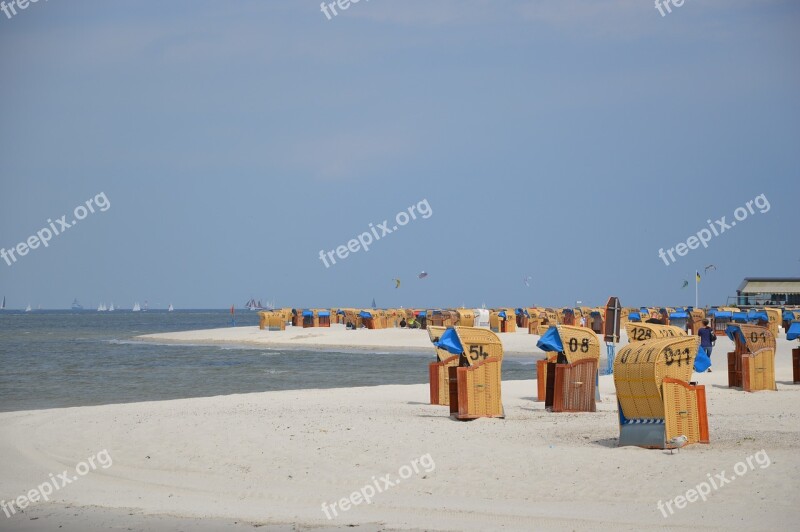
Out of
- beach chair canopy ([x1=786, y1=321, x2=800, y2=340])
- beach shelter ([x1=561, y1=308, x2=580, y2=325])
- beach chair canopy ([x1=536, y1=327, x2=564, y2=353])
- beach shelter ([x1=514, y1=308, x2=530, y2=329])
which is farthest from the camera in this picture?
beach shelter ([x1=514, y1=308, x2=530, y2=329])

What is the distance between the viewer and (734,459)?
420 inches

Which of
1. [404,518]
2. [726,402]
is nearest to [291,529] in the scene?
[404,518]

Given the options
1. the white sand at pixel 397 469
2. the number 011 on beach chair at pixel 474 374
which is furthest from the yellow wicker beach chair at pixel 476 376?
the white sand at pixel 397 469

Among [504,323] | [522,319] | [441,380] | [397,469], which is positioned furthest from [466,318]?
[397,469]

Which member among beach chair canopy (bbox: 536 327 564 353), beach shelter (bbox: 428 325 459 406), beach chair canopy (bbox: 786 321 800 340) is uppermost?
beach chair canopy (bbox: 536 327 564 353)

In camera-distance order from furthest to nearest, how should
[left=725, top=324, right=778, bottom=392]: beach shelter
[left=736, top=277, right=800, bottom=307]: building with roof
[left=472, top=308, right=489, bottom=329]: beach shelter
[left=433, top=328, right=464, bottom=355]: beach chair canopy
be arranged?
[left=736, top=277, right=800, bottom=307]: building with roof → [left=472, top=308, right=489, bottom=329]: beach shelter → [left=725, top=324, right=778, bottom=392]: beach shelter → [left=433, top=328, right=464, bottom=355]: beach chair canopy

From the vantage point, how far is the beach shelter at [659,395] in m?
11.6

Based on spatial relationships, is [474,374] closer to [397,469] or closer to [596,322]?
[397,469]

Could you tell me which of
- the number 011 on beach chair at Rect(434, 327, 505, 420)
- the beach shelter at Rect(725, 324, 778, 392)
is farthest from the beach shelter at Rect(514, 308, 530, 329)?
the number 011 on beach chair at Rect(434, 327, 505, 420)

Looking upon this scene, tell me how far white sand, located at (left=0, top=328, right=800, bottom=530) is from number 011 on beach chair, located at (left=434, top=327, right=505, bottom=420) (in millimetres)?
385

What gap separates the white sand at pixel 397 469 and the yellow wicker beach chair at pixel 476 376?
0.38 m

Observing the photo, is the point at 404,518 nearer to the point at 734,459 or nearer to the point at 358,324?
the point at 734,459

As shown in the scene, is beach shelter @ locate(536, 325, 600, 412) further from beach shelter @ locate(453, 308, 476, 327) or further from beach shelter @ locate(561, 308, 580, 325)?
beach shelter @ locate(561, 308, 580, 325)

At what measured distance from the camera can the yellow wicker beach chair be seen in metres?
15.0
